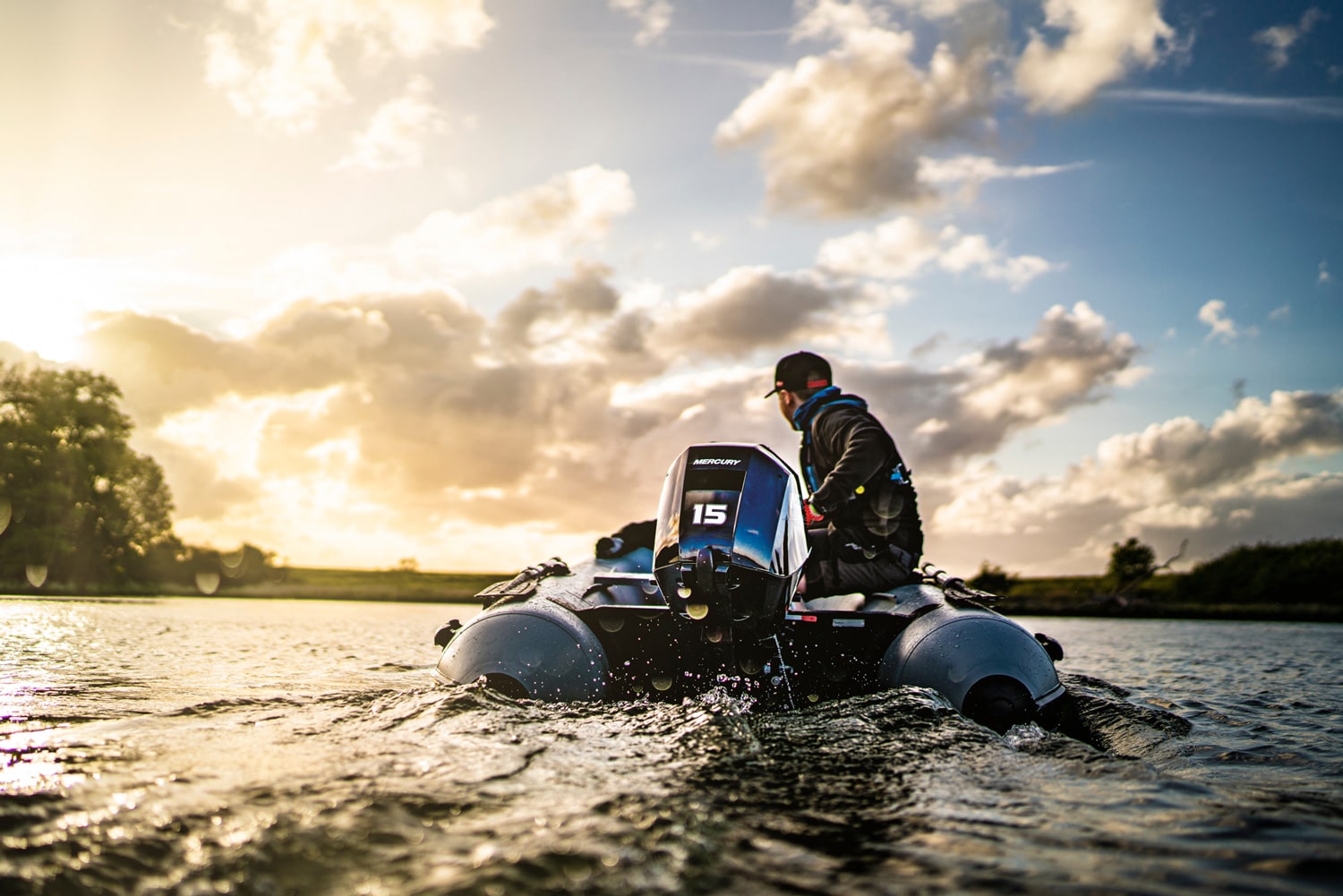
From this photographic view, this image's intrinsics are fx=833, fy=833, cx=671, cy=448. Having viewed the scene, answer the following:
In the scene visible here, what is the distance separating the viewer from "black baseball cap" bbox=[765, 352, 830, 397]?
7.31 meters

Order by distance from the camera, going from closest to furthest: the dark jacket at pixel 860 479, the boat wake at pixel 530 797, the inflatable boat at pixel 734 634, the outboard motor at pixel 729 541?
the boat wake at pixel 530 797, the outboard motor at pixel 729 541, the inflatable boat at pixel 734 634, the dark jacket at pixel 860 479

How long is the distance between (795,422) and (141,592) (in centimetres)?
5000

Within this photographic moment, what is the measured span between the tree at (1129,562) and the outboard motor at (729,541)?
7241 cm

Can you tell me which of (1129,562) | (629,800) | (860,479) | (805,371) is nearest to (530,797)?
(629,800)

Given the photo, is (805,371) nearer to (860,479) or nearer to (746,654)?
(860,479)

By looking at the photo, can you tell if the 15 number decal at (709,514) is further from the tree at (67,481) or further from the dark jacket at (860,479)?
the tree at (67,481)

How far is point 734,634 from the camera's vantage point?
5.10 metres

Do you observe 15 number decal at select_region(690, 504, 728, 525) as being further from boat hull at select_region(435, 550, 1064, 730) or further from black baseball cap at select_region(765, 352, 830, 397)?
black baseball cap at select_region(765, 352, 830, 397)

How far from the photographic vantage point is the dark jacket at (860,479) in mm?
6645

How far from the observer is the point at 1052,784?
11.9 feet

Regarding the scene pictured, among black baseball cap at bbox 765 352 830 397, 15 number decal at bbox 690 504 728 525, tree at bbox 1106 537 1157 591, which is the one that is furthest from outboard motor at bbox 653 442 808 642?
tree at bbox 1106 537 1157 591

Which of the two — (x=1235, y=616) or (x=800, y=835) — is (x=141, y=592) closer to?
(x=800, y=835)

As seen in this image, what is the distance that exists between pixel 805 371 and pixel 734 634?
297 centimetres

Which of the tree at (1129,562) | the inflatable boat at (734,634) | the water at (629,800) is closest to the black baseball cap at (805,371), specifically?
the inflatable boat at (734,634)
